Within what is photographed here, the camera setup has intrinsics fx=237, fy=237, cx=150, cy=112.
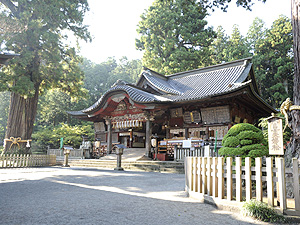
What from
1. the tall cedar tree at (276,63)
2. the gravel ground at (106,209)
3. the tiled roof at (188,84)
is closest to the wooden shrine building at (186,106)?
the tiled roof at (188,84)

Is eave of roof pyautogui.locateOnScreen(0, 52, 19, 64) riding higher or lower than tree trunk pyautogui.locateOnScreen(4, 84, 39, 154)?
higher

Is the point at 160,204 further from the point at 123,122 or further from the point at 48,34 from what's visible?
the point at 48,34

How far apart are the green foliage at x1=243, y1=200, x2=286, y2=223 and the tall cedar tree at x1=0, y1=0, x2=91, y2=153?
603 inches

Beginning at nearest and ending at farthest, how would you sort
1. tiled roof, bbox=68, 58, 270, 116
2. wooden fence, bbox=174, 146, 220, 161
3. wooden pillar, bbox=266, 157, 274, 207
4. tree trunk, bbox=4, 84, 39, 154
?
1. wooden pillar, bbox=266, 157, 274, 207
2. wooden fence, bbox=174, 146, 220, 161
3. tiled roof, bbox=68, 58, 270, 116
4. tree trunk, bbox=4, 84, 39, 154

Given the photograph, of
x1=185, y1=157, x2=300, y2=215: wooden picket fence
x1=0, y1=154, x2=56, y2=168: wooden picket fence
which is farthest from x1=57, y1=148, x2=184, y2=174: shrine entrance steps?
x1=185, y1=157, x2=300, y2=215: wooden picket fence

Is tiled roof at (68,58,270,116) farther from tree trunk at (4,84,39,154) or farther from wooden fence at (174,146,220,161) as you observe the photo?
tree trunk at (4,84,39,154)

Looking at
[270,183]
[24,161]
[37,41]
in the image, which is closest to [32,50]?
[37,41]

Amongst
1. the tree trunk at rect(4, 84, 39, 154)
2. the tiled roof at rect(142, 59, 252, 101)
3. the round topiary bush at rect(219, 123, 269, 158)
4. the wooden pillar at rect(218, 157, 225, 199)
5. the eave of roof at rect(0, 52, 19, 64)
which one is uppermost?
the tiled roof at rect(142, 59, 252, 101)

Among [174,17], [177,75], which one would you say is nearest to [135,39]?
[174,17]

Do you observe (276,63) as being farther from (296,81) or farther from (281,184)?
(281,184)

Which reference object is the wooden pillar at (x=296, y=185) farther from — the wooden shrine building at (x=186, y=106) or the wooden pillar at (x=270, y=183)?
the wooden shrine building at (x=186, y=106)

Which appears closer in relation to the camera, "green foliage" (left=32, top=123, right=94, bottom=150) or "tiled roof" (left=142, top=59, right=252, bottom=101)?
"tiled roof" (left=142, top=59, right=252, bottom=101)

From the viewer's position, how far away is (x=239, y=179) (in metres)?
4.23

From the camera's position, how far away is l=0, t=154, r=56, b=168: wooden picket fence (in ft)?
43.9
